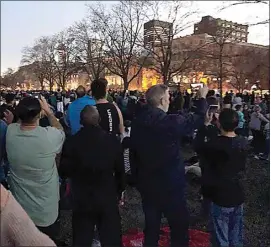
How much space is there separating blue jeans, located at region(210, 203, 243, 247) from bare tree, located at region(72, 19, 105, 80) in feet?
104

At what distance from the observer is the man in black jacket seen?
3211mm

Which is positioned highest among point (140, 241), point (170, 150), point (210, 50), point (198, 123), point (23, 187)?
point (210, 50)

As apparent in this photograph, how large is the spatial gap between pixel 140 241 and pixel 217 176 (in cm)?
134

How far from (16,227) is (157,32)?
2844cm

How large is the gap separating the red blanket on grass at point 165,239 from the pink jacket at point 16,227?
275 cm

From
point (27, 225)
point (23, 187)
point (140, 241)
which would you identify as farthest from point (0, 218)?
point (140, 241)

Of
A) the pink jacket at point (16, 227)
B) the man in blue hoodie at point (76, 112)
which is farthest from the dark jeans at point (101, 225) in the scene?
the pink jacket at point (16, 227)

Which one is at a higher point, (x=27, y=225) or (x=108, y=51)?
(x=108, y=51)

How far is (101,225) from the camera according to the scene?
3.32m

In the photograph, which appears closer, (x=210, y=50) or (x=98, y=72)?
(x=210, y=50)

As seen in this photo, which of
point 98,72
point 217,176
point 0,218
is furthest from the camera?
point 98,72

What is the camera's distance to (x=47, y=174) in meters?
3.25

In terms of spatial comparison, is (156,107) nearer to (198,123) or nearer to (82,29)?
(198,123)

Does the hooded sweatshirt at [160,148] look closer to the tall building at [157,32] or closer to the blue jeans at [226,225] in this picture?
the blue jeans at [226,225]
